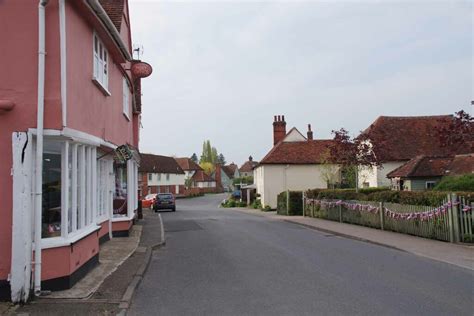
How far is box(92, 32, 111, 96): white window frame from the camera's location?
11.0 meters

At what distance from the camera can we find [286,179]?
45.9 meters

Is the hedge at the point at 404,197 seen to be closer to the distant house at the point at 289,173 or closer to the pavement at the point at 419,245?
the pavement at the point at 419,245

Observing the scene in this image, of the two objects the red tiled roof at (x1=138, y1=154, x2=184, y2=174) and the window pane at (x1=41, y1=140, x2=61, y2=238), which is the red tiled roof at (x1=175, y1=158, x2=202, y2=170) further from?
the window pane at (x1=41, y1=140, x2=61, y2=238)

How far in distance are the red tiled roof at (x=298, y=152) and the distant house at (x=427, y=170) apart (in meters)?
13.0

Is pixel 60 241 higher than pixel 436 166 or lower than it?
lower

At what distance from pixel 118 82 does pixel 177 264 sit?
650 centimetres

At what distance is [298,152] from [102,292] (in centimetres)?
3980

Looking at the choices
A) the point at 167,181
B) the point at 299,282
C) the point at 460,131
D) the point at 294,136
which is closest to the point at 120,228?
the point at 299,282

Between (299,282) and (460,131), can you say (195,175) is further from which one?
(299,282)

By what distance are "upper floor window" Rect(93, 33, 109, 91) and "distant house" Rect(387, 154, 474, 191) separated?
22.2 meters

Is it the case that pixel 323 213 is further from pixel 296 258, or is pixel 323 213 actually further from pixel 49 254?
pixel 49 254

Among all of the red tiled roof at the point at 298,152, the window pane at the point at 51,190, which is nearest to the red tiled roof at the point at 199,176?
the red tiled roof at the point at 298,152

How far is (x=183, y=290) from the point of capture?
8.91m

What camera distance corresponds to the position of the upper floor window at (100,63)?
1134 centimetres
